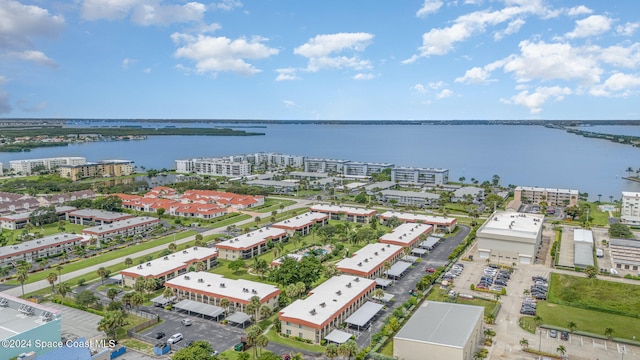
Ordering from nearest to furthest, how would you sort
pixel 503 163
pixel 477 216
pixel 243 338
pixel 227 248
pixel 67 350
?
pixel 67 350 < pixel 243 338 < pixel 227 248 < pixel 477 216 < pixel 503 163

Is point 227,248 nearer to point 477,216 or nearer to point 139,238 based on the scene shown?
point 139,238

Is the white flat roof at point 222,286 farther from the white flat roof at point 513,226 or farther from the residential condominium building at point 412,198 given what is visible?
the residential condominium building at point 412,198

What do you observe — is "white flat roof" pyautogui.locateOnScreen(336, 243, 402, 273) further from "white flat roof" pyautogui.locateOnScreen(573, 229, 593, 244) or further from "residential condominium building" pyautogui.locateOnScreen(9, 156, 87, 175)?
"residential condominium building" pyautogui.locateOnScreen(9, 156, 87, 175)

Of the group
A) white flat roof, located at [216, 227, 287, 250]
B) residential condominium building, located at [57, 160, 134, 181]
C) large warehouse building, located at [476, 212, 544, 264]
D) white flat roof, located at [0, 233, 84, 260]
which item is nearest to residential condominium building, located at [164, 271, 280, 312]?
white flat roof, located at [216, 227, 287, 250]

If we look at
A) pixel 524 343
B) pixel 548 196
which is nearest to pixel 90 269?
pixel 524 343

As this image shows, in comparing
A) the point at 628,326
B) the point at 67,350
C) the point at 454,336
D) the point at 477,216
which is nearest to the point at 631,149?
the point at 477,216
